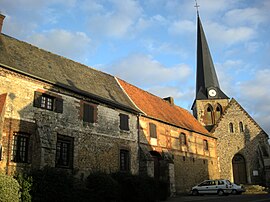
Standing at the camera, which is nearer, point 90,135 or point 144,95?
point 90,135

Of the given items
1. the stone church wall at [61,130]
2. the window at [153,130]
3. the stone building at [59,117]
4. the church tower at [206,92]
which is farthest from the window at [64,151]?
the church tower at [206,92]

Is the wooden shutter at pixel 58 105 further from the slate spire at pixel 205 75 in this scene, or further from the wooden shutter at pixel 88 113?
the slate spire at pixel 205 75

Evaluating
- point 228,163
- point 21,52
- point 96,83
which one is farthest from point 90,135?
point 228,163

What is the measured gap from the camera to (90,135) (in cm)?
1892

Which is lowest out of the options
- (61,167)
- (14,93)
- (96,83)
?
(61,167)

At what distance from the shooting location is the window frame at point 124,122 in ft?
70.2

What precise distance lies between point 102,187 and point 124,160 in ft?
17.6

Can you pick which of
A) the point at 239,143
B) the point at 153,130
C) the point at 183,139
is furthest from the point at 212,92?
the point at 153,130

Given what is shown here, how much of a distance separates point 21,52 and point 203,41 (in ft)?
108

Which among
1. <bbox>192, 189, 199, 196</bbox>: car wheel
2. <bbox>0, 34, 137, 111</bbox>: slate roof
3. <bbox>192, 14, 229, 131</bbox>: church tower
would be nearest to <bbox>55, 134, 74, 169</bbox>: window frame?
<bbox>0, 34, 137, 111</bbox>: slate roof

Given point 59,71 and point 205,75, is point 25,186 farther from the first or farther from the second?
point 205,75

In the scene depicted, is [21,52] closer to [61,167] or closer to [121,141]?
[61,167]

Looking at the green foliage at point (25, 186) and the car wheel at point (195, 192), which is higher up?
the green foliage at point (25, 186)

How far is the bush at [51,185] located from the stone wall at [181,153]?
8.51 meters
